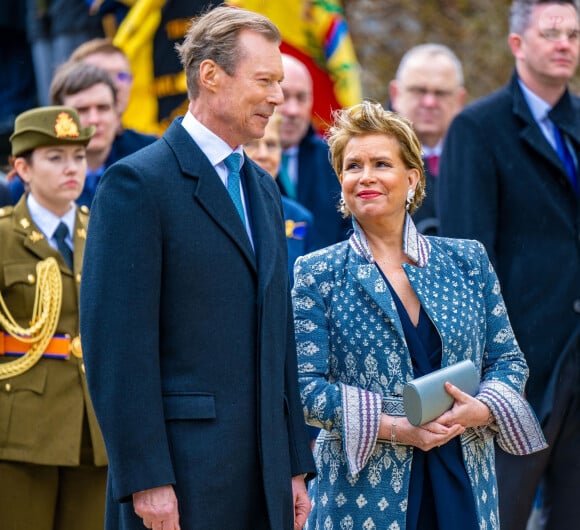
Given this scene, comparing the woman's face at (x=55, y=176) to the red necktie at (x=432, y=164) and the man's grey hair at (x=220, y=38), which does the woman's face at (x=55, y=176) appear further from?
the red necktie at (x=432, y=164)

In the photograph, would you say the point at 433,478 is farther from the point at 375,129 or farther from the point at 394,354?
the point at 375,129

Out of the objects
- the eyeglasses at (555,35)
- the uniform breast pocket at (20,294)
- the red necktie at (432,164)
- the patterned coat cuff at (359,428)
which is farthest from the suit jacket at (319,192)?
the patterned coat cuff at (359,428)

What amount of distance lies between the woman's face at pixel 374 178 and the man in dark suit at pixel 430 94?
2.63 meters

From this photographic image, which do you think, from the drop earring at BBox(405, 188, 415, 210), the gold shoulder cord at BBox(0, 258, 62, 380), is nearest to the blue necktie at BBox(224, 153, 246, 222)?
the drop earring at BBox(405, 188, 415, 210)

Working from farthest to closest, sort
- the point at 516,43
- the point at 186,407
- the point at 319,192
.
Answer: the point at 319,192 → the point at 516,43 → the point at 186,407

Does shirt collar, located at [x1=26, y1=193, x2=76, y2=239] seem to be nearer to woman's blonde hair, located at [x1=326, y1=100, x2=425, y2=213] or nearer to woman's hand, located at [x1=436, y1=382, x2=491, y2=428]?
woman's blonde hair, located at [x1=326, y1=100, x2=425, y2=213]

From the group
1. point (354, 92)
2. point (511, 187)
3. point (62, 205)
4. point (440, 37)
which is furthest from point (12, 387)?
point (440, 37)

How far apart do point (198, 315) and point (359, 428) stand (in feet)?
2.16

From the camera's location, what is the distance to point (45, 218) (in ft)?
16.0

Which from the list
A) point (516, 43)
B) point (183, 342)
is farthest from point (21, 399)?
point (516, 43)

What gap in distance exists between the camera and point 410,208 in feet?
13.6

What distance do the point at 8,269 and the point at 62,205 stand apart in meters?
0.38

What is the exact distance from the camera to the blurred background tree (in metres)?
12.6

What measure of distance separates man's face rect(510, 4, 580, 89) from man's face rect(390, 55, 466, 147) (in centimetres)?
138
